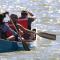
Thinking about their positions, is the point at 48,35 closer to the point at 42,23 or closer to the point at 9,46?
the point at 9,46

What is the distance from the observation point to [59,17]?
2598 cm

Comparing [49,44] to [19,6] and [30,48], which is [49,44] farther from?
[19,6]

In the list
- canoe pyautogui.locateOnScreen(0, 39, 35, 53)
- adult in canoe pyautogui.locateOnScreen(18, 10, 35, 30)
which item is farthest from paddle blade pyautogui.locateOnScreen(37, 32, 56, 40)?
canoe pyautogui.locateOnScreen(0, 39, 35, 53)

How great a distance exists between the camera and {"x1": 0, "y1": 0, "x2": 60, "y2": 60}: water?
17.4 meters

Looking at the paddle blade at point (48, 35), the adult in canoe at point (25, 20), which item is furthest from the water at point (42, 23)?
the adult in canoe at point (25, 20)

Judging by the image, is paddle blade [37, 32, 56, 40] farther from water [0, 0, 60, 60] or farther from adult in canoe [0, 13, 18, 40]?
adult in canoe [0, 13, 18, 40]

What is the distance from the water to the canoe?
22 centimetres

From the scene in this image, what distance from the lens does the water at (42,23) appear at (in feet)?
57.0

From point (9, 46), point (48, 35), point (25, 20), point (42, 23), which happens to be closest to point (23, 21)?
point (25, 20)

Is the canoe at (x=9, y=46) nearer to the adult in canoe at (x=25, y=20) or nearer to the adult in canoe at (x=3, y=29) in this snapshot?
the adult in canoe at (x=3, y=29)

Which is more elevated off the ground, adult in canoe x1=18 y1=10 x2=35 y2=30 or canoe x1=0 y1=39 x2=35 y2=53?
adult in canoe x1=18 y1=10 x2=35 y2=30

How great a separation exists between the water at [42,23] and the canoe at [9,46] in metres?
0.22

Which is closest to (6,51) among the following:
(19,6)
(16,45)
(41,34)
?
(16,45)

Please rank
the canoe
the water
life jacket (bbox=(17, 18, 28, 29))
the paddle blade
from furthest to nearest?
life jacket (bbox=(17, 18, 28, 29))
the paddle blade
the canoe
the water
